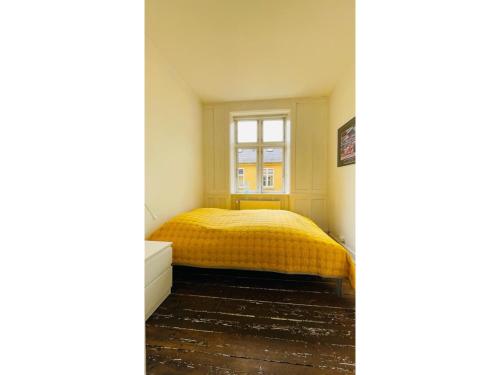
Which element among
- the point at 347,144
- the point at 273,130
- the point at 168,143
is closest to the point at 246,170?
the point at 273,130

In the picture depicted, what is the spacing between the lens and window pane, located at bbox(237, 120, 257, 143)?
4406mm

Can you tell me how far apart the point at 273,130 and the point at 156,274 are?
3.55m

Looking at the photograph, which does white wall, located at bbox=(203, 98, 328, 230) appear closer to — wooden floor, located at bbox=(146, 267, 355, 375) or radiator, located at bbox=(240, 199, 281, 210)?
radiator, located at bbox=(240, 199, 281, 210)

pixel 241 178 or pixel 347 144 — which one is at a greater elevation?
pixel 347 144

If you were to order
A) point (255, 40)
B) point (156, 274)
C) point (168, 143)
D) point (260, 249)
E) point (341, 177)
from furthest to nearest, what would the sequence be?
1. point (341, 177)
2. point (168, 143)
3. point (255, 40)
4. point (260, 249)
5. point (156, 274)

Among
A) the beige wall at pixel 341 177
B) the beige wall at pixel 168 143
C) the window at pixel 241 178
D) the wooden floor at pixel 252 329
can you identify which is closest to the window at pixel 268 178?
the window at pixel 241 178

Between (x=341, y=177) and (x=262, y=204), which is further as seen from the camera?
(x=262, y=204)

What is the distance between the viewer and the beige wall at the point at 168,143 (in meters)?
2.34

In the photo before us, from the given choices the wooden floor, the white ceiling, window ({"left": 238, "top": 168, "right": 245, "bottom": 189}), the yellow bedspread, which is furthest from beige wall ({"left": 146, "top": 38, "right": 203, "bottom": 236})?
the wooden floor

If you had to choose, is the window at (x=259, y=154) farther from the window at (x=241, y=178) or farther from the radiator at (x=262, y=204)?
the radiator at (x=262, y=204)

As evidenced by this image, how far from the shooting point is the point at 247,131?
4.43m

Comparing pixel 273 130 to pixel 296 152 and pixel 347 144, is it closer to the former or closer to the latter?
pixel 296 152
